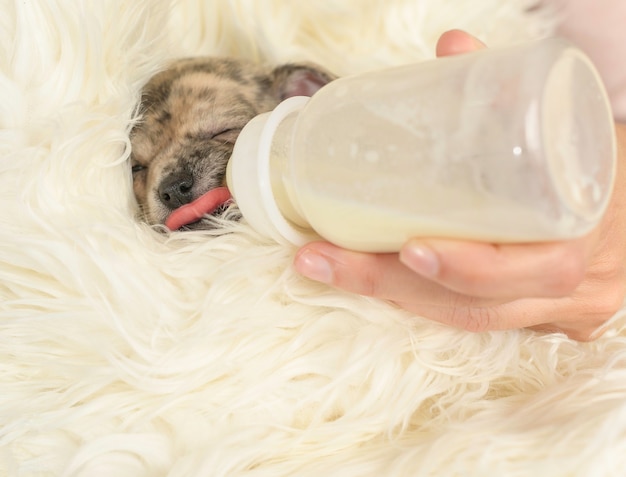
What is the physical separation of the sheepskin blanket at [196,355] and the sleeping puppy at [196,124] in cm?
10

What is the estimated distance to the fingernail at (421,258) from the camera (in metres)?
0.64

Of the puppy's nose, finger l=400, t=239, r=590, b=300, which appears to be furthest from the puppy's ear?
finger l=400, t=239, r=590, b=300

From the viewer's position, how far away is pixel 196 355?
2.91 feet

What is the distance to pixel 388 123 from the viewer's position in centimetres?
68

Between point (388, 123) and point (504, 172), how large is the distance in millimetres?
137

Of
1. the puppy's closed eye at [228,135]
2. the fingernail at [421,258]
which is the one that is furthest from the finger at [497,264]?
the puppy's closed eye at [228,135]

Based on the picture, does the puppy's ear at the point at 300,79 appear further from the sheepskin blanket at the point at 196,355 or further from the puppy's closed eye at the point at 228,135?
the sheepskin blanket at the point at 196,355

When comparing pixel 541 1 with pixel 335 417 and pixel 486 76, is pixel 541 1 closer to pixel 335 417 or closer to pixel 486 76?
pixel 486 76

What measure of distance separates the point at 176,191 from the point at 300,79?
0.35 meters

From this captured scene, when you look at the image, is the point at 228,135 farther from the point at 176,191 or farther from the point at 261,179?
the point at 261,179

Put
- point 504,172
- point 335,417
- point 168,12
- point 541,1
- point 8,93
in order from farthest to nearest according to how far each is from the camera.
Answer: point 541,1 < point 168,12 < point 8,93 < point 335,417 < point 504,172

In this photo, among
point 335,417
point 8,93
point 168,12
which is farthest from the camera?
point 168,12

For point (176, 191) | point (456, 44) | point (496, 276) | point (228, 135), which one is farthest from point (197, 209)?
point (496, 276)

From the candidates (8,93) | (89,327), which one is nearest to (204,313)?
(89,327)
